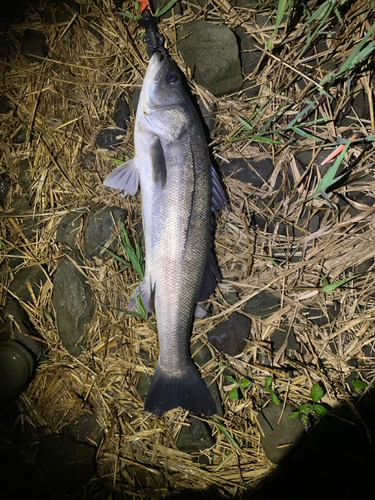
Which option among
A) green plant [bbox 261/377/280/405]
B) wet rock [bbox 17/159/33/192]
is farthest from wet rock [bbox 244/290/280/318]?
wet rock [bbox 17/159/33/192]

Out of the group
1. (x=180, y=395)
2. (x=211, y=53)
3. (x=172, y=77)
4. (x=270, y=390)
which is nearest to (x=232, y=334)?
(x=270, y=390)

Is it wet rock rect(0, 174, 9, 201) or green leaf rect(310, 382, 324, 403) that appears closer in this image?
green leaf rect(310, 382, 324, 403)

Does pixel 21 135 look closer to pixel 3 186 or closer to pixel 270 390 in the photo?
pixel 3 186

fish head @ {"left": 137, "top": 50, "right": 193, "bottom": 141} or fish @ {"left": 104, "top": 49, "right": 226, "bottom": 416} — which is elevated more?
fish head @ {"left": 137, "top": 50, "right": 193, "bottom": 141}

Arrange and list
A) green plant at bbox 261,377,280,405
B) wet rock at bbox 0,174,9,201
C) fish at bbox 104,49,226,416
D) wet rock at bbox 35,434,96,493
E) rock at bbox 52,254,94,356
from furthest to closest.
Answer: wet rock at bbox 0,174,9,201 < rock at bbox 52,254,94,356 < wet rock at bbox 35,434,96,493 < green plant at bbox 261,377,280,405 < fish at bbox 104,49,226,416

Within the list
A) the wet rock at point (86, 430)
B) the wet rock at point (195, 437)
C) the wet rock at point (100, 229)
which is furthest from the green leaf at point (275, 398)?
the wet rock at point (100, 229)

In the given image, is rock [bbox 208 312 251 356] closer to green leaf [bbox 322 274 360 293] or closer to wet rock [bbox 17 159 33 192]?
Answer: green leaf [bbox 322 274 360 293]

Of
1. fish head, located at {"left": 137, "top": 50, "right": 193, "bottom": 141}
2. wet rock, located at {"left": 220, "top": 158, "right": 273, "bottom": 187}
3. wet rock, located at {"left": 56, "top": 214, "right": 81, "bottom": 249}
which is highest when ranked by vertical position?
fish head, located at {"left": 137, "top": 50, "right": 193, "bottom": 141}
